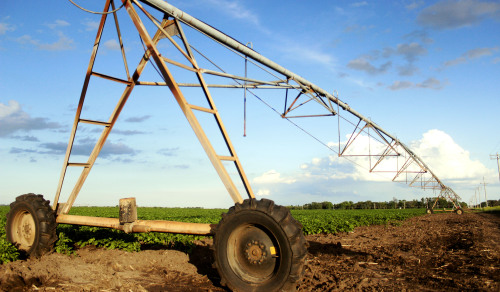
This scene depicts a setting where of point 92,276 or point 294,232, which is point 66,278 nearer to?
point 92,276

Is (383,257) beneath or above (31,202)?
beneath

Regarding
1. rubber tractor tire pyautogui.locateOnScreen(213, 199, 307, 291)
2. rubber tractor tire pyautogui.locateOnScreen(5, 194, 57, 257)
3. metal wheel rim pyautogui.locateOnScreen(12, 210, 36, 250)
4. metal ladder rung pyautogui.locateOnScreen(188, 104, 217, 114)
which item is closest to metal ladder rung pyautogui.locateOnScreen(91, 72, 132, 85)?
metal ladder rung pyautogui.locateOnScreen(188, 104, 217, 114)

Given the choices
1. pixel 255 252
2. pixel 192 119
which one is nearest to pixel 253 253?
pixel 255 252

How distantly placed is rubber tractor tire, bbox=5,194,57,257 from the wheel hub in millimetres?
4722

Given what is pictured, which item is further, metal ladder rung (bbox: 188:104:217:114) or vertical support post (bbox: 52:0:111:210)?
vertical support post (bbox: 52:0:111:210)

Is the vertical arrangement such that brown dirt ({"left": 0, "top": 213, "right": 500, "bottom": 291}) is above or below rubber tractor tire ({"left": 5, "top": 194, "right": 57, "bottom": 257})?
below

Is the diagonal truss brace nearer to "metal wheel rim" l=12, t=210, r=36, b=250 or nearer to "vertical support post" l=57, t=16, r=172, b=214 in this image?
"vertical support post" l=57, t=16, r=172, b=214

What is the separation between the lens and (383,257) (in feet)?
28.4

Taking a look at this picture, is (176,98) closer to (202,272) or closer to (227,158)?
(227,158)

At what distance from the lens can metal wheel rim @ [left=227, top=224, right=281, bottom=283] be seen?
16.1 feet

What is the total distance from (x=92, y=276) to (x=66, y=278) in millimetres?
388

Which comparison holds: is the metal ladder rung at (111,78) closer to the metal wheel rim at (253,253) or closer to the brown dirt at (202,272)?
the brown dirt at (202,272)

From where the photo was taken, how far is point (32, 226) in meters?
7.69

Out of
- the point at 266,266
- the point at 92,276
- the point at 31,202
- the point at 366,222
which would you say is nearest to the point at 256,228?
the point at 266,266
